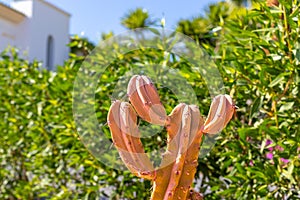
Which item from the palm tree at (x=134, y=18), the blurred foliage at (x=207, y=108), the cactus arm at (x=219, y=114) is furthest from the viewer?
the palm tree at (x=134, y=18)

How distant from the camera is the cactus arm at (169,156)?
1.13 meters

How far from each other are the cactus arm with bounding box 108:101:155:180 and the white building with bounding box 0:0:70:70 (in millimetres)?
12651

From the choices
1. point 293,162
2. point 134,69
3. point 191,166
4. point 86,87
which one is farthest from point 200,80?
point 191,166

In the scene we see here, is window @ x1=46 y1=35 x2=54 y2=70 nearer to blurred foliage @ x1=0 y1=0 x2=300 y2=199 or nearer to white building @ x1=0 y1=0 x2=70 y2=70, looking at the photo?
white building @ x1=0 y1=0 x2=70 y2=70

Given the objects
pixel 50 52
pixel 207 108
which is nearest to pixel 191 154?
pixel 207 108

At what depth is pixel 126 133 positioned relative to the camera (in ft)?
3.59

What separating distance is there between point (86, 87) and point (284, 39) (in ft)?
3.84

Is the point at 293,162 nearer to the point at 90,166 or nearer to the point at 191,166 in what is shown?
the point at 191,166

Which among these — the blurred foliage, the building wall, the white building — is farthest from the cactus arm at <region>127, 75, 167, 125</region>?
the building wall

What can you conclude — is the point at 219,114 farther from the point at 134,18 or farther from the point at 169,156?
the point at 134,18

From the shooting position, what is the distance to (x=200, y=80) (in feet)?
7.04

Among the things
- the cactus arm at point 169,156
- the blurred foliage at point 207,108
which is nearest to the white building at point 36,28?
the blurred foliage at point 207,108

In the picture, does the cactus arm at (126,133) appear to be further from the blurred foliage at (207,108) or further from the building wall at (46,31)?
the building wall at (46,31)

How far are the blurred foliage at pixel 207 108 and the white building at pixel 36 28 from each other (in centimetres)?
1036
